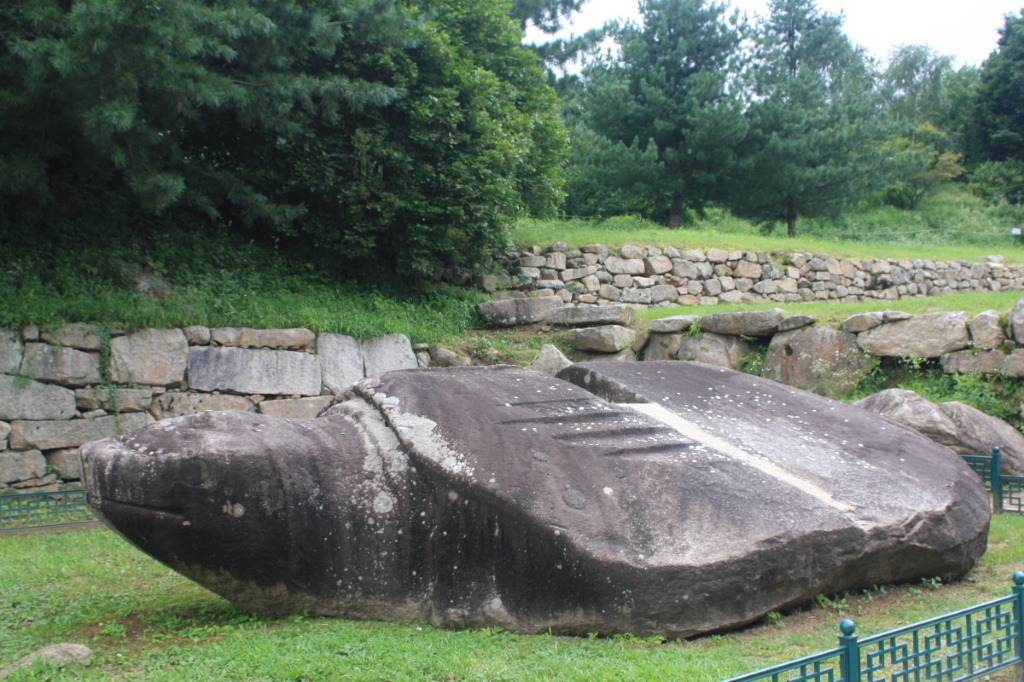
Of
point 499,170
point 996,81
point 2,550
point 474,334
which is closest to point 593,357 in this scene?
point 474,334

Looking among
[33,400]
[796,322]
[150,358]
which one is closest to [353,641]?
[150,358]

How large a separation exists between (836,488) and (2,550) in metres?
5.44

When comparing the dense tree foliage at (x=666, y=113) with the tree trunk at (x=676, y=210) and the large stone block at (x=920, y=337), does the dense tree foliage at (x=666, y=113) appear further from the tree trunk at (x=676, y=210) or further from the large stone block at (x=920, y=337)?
the large stone block at (x=920, y=337)

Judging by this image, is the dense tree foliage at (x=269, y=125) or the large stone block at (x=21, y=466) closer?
the dense tree foliage at (x=269, y=125)

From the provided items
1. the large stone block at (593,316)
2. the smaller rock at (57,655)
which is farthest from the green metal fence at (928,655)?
the large stone block at (593,316)

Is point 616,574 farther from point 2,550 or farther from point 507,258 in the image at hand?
point 507,258

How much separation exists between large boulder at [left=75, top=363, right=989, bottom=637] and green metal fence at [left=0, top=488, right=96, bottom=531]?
3451 mm

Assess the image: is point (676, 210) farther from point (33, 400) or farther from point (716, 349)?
point (33, 400)

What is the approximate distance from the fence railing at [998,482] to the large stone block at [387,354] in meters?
5.47

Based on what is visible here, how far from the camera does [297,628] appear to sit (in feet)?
11.5

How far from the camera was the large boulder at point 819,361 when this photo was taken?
28.1 feet

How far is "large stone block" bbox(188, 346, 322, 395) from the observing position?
310 inches

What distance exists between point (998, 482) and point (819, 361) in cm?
311

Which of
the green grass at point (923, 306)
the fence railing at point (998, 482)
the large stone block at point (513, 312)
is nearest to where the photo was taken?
the fence railing at point (998, 482)
